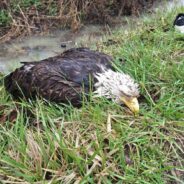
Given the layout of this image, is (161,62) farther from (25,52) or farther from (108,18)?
(108,18)

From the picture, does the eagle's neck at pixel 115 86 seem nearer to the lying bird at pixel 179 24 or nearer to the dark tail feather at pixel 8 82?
the dark tail feather at pixel 8 82

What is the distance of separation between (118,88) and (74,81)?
1.39 feet

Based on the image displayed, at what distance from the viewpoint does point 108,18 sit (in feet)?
27.5

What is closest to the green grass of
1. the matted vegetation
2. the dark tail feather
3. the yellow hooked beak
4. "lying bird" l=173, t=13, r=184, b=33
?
the yellow hooked beak

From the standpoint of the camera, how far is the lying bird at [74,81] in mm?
4297

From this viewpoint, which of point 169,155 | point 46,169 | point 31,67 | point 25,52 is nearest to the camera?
point 46,169

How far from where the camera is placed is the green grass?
11.2ft

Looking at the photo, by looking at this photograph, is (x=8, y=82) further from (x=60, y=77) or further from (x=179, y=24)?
(x=179, y=24)

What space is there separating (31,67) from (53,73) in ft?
1.05

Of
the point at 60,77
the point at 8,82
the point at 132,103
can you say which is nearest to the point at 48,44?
the point at 8,82

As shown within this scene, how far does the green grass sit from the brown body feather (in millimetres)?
127

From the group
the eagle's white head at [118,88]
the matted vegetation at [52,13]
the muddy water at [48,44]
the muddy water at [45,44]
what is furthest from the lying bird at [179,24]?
the matted vegetation at [52,13]

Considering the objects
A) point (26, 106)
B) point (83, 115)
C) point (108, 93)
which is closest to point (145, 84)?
point (108, 93)

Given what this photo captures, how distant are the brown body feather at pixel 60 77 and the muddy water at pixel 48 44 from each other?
1938 mm
